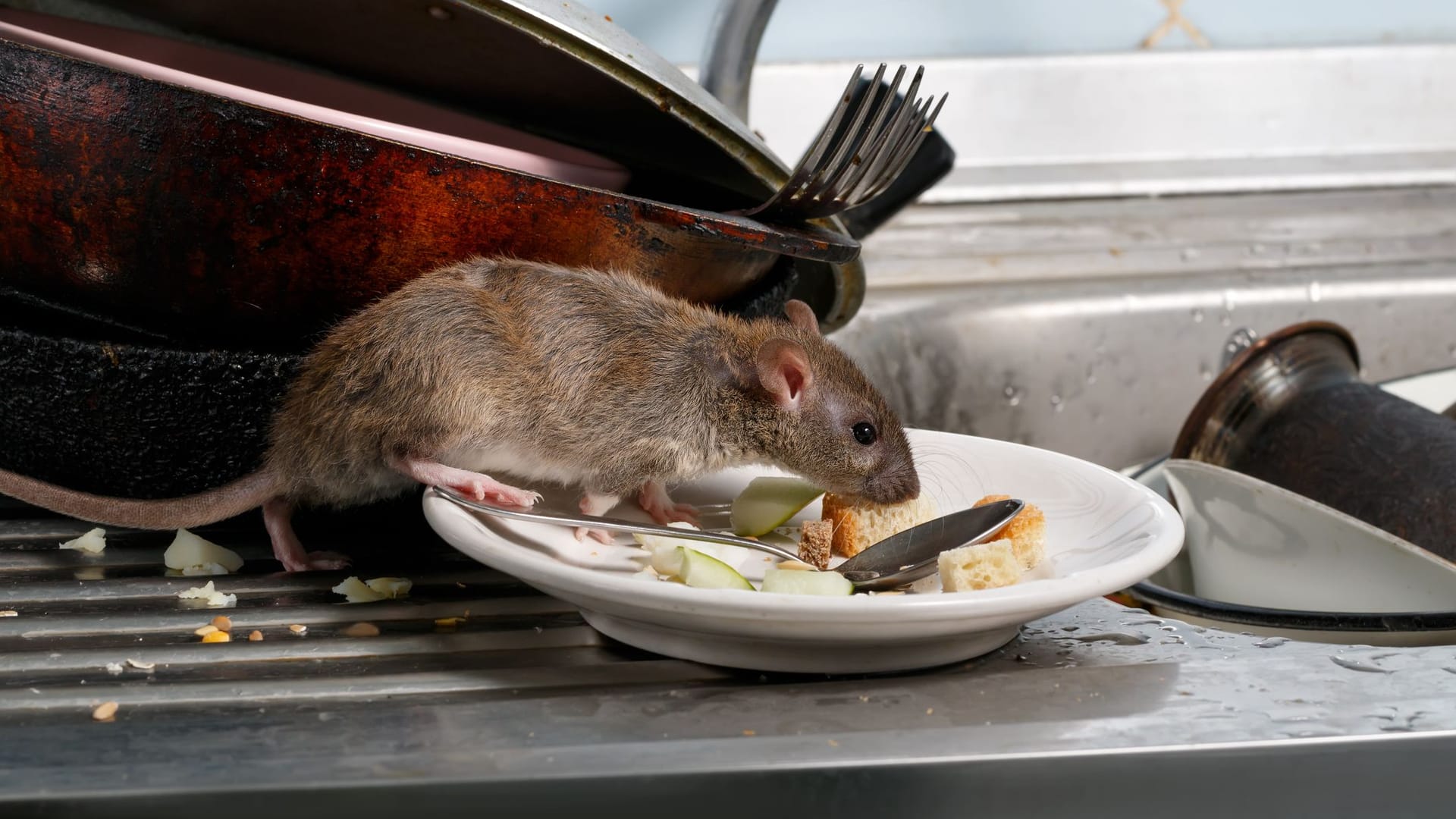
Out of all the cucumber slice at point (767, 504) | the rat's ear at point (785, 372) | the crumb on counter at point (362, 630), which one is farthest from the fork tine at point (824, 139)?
the crumb on counter at point (362, 630)

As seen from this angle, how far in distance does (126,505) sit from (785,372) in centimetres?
57

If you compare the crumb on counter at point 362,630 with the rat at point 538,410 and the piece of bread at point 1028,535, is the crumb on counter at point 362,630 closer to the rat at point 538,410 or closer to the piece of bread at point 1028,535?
the rat at point 538,410

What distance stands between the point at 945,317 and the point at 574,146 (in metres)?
0.85

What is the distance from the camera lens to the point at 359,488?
1078 millimetres

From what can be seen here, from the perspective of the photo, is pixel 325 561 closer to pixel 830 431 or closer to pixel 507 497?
pixel 507 497

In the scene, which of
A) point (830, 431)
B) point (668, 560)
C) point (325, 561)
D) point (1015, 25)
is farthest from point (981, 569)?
point (1015, 25)

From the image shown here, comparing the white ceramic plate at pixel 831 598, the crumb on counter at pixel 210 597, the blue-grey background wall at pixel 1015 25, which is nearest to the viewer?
the white ceramic plate at pixel 831 598

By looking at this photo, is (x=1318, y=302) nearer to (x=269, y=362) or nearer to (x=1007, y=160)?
(x=1007, y=160)

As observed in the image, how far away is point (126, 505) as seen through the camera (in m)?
1.04

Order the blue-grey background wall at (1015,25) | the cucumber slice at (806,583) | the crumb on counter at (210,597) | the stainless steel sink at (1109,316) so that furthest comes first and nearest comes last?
the blue-grey background wall at (1015,25)
the stainless steel sink at (1109,316)
the crumb on counter at (210,597)
the cucumber slice at (806,583)

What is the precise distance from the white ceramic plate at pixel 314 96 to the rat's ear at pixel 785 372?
21 cm

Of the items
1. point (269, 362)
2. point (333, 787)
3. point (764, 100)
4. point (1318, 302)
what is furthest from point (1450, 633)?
point (764, 100)

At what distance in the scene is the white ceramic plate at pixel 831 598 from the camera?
2.42 ft

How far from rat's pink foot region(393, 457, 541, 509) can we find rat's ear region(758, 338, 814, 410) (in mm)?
236
